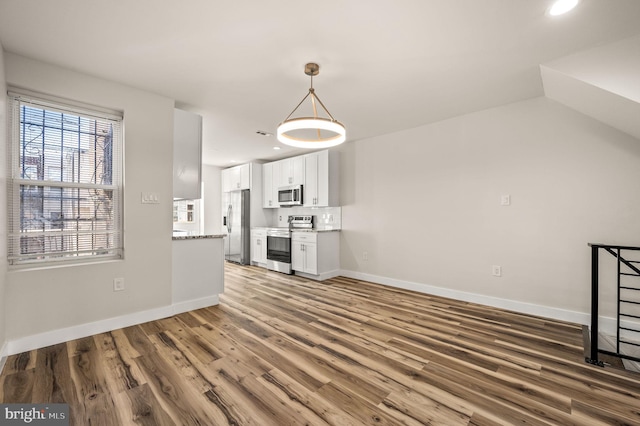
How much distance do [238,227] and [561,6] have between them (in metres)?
6.15

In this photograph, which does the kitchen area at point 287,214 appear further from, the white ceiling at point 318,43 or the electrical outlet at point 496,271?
the electrical outlet at point 496,271

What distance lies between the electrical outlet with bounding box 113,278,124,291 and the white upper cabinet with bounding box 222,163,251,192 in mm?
3858

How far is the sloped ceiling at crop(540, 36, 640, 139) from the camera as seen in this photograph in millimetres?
2168

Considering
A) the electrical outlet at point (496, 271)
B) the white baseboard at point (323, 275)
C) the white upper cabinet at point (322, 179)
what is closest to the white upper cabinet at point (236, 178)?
the white upper cabinet at point (322, 179)

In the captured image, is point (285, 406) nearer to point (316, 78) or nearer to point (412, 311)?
point (412, 311)

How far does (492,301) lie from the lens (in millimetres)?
3588

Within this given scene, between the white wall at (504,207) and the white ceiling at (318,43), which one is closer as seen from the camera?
the white ceiling at (318,43)

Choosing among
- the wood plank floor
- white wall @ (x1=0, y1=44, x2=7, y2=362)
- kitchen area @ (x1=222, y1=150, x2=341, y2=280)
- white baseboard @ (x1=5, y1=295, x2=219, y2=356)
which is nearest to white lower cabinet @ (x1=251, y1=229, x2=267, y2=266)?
kitchen area @ (x1=222, y1=150, x2=341, y2=280)

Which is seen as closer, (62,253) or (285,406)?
(285,406)

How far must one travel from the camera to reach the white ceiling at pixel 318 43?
6.22 ft

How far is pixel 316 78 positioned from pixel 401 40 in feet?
2.96

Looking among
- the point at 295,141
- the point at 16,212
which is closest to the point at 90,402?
the point at 16,212

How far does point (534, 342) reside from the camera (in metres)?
2.57

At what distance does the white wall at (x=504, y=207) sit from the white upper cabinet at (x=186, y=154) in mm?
2775
